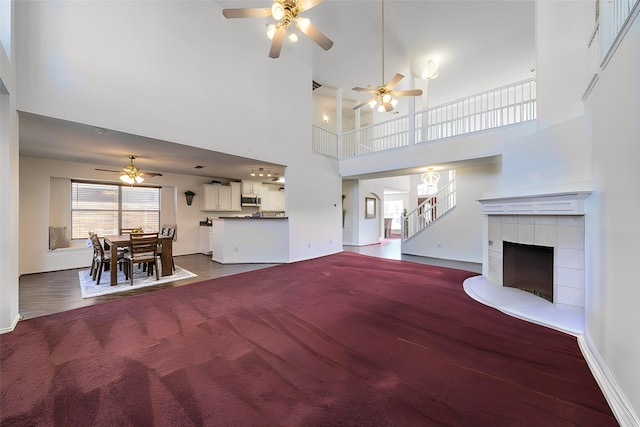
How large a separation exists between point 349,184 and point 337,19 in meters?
4.94

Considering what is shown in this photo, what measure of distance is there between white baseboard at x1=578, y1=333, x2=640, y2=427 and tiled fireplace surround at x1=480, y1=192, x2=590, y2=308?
34.5 inches

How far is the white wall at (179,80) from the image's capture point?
2892mm

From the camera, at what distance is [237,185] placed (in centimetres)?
807

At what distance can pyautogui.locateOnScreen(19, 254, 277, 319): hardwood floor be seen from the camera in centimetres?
305

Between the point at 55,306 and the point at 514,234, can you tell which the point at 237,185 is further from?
the point at 514,234

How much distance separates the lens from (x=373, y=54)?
600 cm

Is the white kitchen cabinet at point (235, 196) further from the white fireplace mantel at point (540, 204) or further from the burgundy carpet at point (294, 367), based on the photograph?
the white fireplace mantel at point (540, 204)

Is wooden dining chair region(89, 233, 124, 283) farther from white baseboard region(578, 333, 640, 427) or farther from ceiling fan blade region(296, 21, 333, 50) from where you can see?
white baseboard region(578, 333, 640, 427)

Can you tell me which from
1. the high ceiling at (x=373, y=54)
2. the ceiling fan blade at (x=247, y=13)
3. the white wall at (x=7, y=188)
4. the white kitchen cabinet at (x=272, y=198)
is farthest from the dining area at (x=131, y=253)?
the white kitchen cabinet at (x=272, y=198)

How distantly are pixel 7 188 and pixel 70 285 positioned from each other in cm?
244

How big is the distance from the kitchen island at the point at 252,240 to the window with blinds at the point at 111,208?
2360mm

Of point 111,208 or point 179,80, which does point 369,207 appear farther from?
point 111,208

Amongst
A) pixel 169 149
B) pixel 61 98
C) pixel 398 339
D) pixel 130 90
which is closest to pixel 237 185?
pixel 169 149

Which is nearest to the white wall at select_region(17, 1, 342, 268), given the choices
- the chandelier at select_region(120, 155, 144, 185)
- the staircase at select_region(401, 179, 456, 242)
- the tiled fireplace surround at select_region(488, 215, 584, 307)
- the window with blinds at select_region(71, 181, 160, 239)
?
the chandelier at select_region(120, 155, 144, 185)
